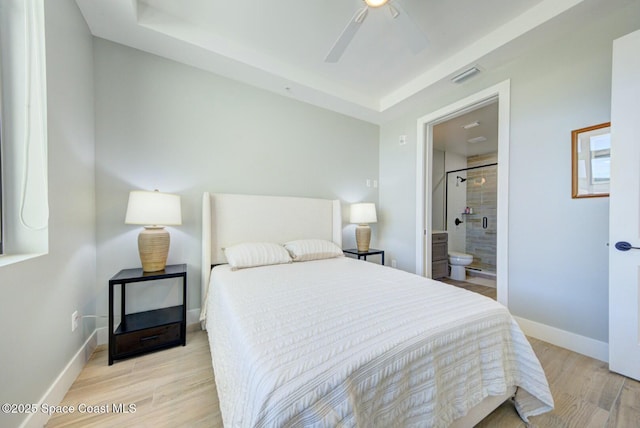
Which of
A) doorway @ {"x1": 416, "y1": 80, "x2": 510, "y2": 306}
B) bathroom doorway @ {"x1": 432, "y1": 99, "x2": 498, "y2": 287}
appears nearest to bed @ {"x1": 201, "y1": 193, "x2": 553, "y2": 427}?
doorway @ {"x1": 416, "y1": 80, "x2": 510, "y2": 306}

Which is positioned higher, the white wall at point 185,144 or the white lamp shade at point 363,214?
the white wall at point 185,144

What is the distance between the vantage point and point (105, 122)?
1.90m

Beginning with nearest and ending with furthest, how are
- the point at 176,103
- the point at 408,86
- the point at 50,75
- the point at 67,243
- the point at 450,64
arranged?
the point at 50,75, the point at 67,243, the point at 176,103, the point at 450,64, the point at 408,86

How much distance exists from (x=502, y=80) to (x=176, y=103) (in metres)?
3.10

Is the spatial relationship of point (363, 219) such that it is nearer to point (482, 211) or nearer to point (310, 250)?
point (310, 250)

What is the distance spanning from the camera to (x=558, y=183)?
190cm

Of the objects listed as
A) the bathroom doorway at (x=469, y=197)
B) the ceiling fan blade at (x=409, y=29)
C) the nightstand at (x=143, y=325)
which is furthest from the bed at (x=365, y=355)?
the bathroom doorway at (x=469, y=197)

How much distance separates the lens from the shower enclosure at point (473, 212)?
15.0ft

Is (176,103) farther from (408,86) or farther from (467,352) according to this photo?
(467,352)

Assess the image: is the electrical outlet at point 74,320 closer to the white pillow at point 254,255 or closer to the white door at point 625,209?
the white pillow at point 254,255

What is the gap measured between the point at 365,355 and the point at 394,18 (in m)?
1.90

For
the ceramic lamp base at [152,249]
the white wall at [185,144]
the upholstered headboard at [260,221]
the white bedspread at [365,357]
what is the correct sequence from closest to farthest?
the white bedspread at [365,357]
the ceramic lamp base at [152,249]
the white wall at [185,144]
the upholstered headboard at [260,221]

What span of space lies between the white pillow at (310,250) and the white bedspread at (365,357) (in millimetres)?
861

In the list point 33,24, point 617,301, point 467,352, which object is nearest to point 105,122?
point 33,24
